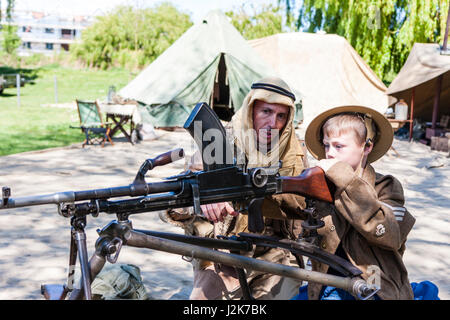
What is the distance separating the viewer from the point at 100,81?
3562cm

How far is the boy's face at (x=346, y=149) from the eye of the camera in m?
2.39

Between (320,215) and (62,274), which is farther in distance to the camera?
(62,274)

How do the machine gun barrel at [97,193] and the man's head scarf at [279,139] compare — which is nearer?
the machine gun barrel at [97,193]

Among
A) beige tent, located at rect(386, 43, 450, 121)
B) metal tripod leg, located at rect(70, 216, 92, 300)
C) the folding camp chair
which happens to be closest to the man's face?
metal tripod leg, located at rect(70, 216, 92, 300)

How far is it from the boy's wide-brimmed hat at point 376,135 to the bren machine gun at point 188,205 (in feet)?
2.04

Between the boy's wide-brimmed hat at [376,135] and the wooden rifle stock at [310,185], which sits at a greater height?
the boy's wide-brimmed hat at [376,135]

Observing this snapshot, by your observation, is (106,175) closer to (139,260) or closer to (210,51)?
(139,260)

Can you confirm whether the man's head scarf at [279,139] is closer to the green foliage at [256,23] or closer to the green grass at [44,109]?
the green grass at [44,109]

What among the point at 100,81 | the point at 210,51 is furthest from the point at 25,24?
the point at 210,51

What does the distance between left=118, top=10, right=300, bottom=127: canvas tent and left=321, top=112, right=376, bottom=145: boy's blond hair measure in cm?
1273

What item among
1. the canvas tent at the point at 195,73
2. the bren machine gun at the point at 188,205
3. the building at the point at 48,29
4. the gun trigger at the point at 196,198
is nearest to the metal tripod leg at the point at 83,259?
the bren machine gun at the point at 188,205

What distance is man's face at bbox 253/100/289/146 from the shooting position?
2803 mm

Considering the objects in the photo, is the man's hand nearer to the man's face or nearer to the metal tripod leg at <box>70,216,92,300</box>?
the metal tripod leg at <box>70,216,92,300</box>

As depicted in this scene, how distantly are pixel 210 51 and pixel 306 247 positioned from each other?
14.0m
